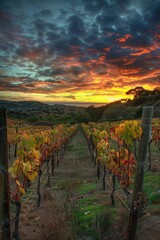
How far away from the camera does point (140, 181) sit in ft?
15.0

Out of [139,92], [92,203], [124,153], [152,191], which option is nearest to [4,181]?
[124,153]

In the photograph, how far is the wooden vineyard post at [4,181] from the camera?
12.7 ft

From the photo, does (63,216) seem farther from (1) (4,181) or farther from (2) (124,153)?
(2) (124,153)

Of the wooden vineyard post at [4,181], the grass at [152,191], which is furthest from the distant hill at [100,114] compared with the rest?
the wooden vineyard post at [4,181]

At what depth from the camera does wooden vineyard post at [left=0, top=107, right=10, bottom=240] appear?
3.88 m

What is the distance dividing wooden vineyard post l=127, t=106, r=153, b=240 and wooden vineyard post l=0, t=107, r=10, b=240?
87.0 inches

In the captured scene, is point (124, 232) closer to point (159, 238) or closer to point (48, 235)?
point (159, 238)

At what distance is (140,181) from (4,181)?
243 cm

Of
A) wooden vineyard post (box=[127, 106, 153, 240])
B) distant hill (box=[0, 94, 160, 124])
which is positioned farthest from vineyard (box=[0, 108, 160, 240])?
distant hill (box=[0, 94, 160, 124])

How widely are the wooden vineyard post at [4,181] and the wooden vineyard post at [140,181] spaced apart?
221 centimetres

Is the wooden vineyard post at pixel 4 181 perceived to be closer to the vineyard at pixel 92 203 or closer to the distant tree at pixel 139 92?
the vineyard at pixel 92 203

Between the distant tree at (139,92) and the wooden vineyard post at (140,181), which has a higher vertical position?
the distant tree at (139,92)

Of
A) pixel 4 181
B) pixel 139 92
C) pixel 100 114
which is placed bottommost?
pixel 100 114

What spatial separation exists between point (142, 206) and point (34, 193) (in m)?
6.91
